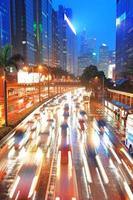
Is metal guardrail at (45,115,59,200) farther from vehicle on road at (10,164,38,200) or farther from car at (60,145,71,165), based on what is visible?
vehicle on road at (10,164,38,200)

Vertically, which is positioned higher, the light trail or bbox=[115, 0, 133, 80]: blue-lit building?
bbox=[115, 0, 133, 80]: blue-lit building

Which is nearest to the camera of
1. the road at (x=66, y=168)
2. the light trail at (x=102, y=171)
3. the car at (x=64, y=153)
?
the road at (x=66, y=168)

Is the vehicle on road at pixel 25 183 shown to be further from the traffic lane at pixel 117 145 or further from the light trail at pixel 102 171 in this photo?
the traffic lane at pixel 117 145

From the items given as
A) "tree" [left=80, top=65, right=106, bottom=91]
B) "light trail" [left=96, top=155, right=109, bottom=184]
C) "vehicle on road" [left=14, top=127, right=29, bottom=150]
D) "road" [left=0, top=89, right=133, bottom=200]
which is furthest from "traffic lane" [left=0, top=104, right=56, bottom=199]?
"tree" [left=80, top=65, right=106, bottom=91]

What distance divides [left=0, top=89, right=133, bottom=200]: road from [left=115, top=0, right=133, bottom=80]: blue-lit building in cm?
12679

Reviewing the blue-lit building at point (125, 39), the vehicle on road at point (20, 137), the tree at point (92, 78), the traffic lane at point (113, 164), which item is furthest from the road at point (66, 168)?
the blue-lit building at point (125, 39)

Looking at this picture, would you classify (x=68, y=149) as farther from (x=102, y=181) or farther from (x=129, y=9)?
(x=129, y=9)

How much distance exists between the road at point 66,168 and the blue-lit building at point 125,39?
127m

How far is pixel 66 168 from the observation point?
23.9 meters

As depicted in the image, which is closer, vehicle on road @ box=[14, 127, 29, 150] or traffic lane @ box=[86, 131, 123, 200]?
traffic lane @ box=[86, 131, 123, 200]

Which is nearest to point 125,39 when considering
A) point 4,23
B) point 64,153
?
point 4,23

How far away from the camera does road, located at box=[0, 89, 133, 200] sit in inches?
735

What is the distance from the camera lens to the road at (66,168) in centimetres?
1867

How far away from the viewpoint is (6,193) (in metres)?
18.7
